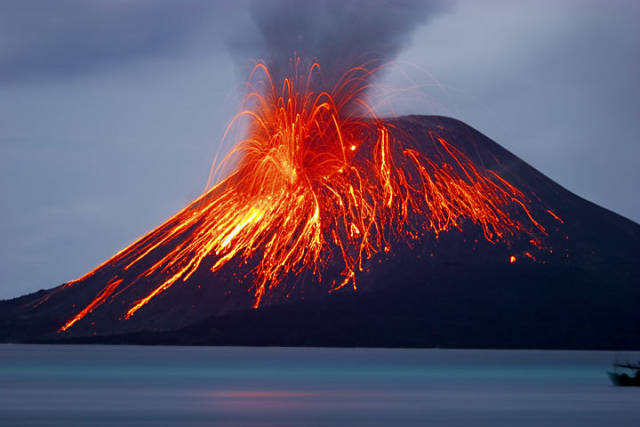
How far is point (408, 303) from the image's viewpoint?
183000 mm

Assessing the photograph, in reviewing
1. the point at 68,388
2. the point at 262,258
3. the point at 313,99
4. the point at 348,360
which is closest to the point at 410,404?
the point at 68,388

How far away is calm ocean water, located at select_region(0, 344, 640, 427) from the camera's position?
52906mm

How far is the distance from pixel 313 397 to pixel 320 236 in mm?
111995

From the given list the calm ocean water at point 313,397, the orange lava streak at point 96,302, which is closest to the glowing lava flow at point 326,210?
the orange lava streak at point 96,302

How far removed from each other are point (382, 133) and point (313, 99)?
38041 mm

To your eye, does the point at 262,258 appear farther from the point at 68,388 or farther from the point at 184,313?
the point at 68,388

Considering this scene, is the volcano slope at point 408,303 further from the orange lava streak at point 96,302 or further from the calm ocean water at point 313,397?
the calm ocean water at point 313,397

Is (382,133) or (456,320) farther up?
(382,133)

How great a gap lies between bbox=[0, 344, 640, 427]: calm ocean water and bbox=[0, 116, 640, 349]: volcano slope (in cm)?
5764

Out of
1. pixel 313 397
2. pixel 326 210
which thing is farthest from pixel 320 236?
pixel 313 397

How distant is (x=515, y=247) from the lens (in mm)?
186875

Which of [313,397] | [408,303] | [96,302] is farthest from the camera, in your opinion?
[408,303]

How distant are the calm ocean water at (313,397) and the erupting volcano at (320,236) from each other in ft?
191

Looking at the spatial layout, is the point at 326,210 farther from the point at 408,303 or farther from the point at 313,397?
the point at 313,397
